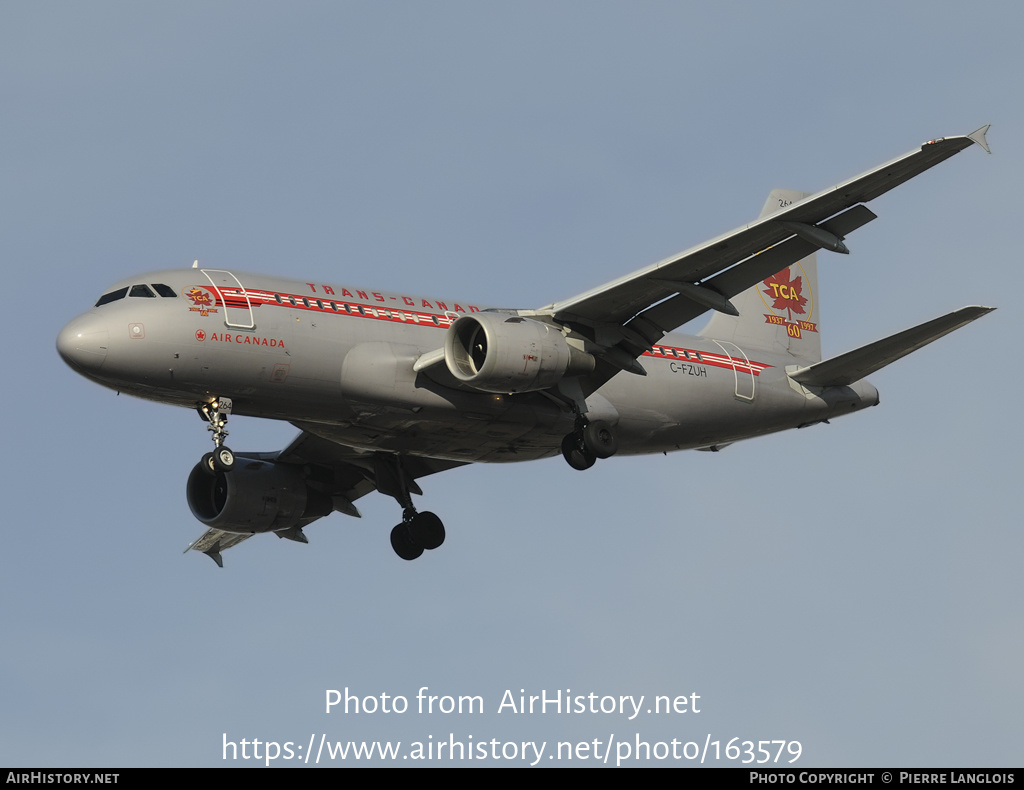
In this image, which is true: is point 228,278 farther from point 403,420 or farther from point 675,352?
point 675,352

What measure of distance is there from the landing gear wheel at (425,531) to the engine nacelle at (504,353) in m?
7.08

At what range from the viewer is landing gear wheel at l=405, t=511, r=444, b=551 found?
42.9 m

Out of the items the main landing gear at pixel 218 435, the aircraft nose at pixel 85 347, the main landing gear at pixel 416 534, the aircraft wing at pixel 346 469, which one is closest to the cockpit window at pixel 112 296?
the aircraft nose at pixel 85 347

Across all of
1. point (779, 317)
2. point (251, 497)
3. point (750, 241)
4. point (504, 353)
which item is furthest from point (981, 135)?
point (251, 497)

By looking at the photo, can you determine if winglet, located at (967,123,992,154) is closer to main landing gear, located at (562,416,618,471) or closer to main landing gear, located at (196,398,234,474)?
main landing gear, located at (562,416,618,471)

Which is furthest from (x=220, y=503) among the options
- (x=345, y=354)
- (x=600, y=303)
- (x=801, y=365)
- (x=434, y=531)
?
(x=801, y=365)

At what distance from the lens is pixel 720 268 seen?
37219mm

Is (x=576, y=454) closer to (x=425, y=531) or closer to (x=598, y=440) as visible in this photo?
(x=598, y=440)

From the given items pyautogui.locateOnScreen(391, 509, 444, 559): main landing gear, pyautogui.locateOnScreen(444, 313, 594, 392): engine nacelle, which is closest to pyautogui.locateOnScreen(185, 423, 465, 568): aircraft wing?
pyautogui.locateOnScreen(391, 509, 444, 559): main landing gear

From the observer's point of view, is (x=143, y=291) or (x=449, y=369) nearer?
(x=143, y=291)

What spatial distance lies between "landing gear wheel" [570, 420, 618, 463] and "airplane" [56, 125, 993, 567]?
0.04m

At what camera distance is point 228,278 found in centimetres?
3634

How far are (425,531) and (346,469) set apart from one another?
2.89 metres

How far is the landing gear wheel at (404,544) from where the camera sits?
43.0 metres
